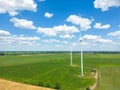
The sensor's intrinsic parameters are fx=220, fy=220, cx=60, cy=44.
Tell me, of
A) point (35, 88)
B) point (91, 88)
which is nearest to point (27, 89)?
point (35, 88)

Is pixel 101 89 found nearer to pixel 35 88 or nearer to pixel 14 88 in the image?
pixel 35 88

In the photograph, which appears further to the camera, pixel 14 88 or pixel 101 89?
pixel 101 89

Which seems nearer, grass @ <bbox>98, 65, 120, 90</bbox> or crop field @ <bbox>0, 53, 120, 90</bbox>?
grass @ <bbox>98, 65, 120, 90</bbox>

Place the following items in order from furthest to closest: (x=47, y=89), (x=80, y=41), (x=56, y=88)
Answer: (x=80, y=41), (x=56, y=88), (x=47, y=89)

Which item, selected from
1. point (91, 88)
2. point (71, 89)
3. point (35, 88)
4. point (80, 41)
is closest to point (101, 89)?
point (91, 88)

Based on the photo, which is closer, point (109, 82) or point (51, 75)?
point (109, 82)

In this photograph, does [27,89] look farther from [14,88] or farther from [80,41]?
[80,41]

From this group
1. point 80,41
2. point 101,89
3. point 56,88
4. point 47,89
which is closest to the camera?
point 47,89

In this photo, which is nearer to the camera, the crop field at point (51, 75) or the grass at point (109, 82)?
the grass at point (109, 82)

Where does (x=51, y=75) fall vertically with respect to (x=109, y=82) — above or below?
above

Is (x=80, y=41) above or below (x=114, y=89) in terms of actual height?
above
